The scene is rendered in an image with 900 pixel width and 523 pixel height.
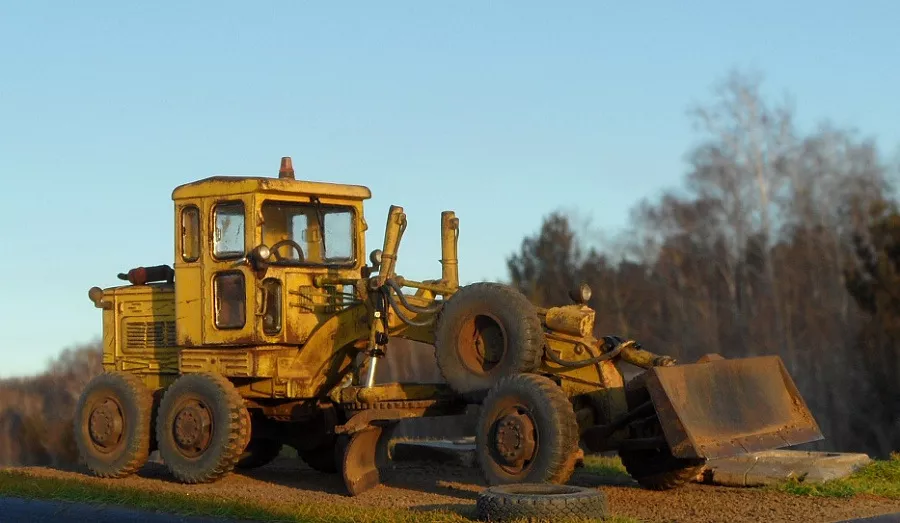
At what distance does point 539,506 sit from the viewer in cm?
920

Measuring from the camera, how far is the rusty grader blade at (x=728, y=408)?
410 inches

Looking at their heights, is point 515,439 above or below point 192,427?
below

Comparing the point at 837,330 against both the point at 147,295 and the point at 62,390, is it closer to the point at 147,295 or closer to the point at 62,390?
the point at 62,390

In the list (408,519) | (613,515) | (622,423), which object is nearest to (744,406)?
(622,423)

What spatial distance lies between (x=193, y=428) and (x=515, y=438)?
3.91 meters

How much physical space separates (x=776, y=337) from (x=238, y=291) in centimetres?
2402

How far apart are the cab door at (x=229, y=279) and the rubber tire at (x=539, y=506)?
457 centimetres

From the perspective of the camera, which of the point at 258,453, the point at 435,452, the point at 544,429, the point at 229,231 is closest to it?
the point at 544,429

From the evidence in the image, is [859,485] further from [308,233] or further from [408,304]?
[308,233]

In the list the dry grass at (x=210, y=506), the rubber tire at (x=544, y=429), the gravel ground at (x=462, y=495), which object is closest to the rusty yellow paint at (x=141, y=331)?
the gravel ground at (x=462, y=495)

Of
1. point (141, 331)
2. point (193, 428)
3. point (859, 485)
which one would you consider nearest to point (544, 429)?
point (859, 485)

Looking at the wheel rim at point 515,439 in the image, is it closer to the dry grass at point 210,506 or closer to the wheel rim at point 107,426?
the dry grass at point 210,506

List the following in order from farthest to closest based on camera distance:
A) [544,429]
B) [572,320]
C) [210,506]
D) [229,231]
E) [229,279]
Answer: [229,231] < [229,279] < [572,320] < [544,429] < [210,506]

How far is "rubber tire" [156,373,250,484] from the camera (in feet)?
42.7
